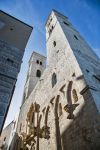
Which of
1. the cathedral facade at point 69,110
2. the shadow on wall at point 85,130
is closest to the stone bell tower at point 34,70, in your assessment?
the cathedral facade at point 69,110

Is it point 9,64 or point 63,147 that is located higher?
point 9,64

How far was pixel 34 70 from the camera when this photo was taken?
20.4 metres

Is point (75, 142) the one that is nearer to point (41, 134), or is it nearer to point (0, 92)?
point (41, 134)

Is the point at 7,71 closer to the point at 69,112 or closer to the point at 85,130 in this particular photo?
the point at 69,112

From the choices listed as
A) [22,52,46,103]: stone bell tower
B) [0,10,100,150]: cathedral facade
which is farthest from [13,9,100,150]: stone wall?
[22,52,46,103]: stone bell tower

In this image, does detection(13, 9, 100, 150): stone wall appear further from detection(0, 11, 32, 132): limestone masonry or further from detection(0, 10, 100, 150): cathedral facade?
detection(0, 11, 32, 132): limestone masonry

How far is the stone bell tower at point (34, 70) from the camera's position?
684 inches

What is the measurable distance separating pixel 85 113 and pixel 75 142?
1.20 meters

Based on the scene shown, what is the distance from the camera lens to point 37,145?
8867 mm

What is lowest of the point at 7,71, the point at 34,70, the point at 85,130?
the point at 85,130

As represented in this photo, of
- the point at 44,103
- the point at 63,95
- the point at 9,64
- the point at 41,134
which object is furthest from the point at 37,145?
the point at 9,64

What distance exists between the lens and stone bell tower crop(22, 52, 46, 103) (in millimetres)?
17375

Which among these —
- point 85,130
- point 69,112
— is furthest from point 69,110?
point 85,130

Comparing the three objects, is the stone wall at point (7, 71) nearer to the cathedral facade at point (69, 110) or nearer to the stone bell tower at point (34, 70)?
the cathedral facade at point (69, 110)
